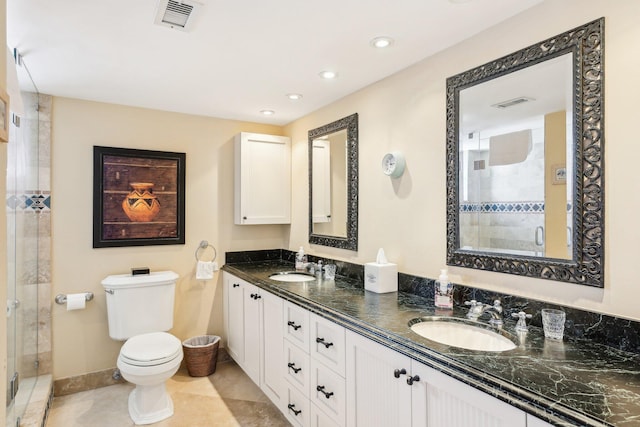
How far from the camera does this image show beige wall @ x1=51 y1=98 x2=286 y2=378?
2.90 metres

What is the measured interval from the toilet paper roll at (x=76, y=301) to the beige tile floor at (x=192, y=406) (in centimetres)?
67

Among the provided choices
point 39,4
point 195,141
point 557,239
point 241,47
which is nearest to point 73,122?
point 195,141

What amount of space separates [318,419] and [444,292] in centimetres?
95

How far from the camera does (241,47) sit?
2.05 meters

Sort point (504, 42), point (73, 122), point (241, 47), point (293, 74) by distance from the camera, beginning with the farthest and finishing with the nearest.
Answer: point (73, 122) → point (293, 74) → point (241, 47) → point (504, 42)

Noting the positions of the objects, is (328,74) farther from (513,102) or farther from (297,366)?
(297,366)

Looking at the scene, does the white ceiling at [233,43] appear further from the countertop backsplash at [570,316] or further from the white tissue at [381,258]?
the countertop backsplash at [570,316]

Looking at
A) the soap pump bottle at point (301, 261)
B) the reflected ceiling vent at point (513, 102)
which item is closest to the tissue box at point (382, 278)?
the soap pump bottle at point (301, 261)

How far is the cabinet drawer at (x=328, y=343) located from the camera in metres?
1.85

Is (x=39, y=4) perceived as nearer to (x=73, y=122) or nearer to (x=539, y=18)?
(x=73, y=122)

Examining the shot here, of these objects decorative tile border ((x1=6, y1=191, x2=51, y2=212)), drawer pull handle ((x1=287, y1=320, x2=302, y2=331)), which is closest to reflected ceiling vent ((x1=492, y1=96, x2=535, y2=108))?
drawer pull handle ((x1=287, y1=320, x2=302, y2=331))

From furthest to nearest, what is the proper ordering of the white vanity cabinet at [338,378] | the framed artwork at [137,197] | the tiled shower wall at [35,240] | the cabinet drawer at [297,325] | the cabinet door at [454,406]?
the framed artwork at [137,197] → the tiled shower wall at [35,240] → the cabinet drawer at [297,325] → the white vanity cabinet at [338,378] → the cabinet door at [454,406]

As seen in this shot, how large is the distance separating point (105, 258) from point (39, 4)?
76.9 inches

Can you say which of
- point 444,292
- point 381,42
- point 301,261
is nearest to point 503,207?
point 444,292
